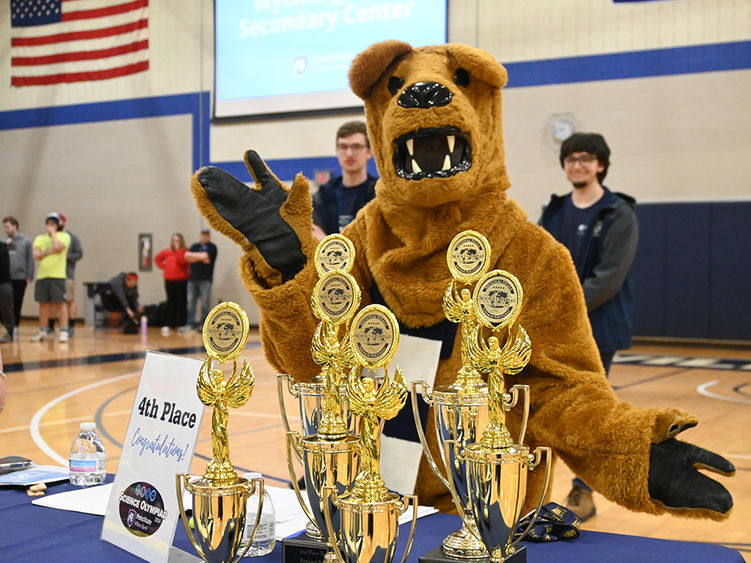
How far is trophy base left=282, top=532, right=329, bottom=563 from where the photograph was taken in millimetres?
1209

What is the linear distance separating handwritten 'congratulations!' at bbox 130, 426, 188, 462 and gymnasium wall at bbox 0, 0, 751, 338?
32.6 feet

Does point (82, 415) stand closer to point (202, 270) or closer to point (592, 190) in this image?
point (592, 190)

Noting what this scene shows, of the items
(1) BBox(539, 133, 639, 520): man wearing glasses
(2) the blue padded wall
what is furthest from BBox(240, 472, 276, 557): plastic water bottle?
(2) the blue padded wall

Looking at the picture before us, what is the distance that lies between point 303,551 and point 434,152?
964mm

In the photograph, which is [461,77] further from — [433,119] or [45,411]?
[45,411]

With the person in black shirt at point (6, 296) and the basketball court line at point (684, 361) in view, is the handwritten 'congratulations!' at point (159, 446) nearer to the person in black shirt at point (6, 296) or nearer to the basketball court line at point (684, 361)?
the basketball court line at point (684, 361)

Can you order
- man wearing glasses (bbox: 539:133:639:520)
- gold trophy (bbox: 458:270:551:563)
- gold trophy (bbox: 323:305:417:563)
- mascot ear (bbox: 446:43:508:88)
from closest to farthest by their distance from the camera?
gold trophy (bbox: 323:305:417:563)
gold trophy (bbox: 458:270:551:563)
mascot ear (bbox: 446:43:508:88)
man wearing glasses (bbox: 539:133:639:520)

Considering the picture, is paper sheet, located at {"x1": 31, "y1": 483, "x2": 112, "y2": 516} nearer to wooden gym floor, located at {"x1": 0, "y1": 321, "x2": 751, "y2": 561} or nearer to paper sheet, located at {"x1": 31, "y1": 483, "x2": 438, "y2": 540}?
paper sheet, located at {"x1": 31, "y1": 483, "x2": 438, "y2": 540}

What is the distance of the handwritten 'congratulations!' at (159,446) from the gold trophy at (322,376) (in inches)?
7.2

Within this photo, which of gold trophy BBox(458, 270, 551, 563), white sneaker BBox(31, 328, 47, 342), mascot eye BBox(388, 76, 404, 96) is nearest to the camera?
gold trophy BBox(458, 270, 551, 563)

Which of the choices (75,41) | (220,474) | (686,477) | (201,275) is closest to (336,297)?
(220,474)

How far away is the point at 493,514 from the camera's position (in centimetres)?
111

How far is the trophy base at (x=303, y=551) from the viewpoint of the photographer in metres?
1.21

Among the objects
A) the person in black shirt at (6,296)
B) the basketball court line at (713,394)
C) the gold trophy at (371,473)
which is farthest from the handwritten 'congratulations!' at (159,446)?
the person in black shirt at (6,296)
